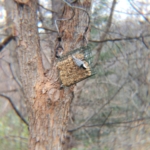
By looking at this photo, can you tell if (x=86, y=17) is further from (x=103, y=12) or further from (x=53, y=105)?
(x=103, y=12)

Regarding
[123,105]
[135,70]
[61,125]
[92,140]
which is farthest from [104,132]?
[61,125]

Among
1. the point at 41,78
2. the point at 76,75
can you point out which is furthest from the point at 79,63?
the point at 41,78

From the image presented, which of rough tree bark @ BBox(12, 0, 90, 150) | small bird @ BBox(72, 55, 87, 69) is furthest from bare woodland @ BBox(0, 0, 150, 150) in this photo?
small bird @ BBox(72, 55, 87, 69)

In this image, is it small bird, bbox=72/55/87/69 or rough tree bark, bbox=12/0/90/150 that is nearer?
small bird, bbox=72/55/87/69

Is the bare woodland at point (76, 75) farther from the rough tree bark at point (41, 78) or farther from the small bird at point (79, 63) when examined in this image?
the small bird at point (79, 63)

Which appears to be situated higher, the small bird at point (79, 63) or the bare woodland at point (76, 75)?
the bare woodland at point (76, 75)

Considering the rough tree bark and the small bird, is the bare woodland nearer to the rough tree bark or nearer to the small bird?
the rough tree bark

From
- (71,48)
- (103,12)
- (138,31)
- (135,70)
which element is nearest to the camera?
(71,48)

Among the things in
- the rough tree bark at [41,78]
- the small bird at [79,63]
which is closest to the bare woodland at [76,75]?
the rough tree bark at [41,78]

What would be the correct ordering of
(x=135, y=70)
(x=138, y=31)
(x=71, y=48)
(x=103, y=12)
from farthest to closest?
1. (x=135, y=70)
2. (x=138, y=31)
3. (x=103, y=12)
4. (x=71, y=48)
